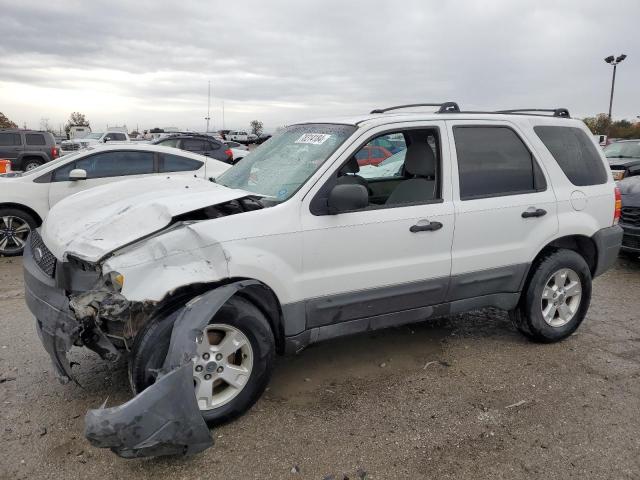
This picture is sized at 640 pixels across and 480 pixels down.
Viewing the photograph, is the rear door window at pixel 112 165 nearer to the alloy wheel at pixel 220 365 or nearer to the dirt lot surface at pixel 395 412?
the dirt lot surface at pixel 395 412

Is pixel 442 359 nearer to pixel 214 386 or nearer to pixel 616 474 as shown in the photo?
pixel 616 474

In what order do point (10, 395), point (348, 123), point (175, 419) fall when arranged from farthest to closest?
point (348, 123) < point (10, 395) < point (175, 419)

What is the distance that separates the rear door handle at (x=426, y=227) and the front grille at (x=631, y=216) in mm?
4633

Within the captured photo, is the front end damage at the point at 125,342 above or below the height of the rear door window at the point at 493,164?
below

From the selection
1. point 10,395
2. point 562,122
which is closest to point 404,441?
point 10,395

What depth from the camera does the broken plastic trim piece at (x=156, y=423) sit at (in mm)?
2551

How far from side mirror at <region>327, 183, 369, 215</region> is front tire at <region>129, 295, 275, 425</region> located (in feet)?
2.67

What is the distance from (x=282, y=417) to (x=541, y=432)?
62.6 inches

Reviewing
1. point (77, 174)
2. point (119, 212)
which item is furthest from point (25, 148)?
point (119, 212)

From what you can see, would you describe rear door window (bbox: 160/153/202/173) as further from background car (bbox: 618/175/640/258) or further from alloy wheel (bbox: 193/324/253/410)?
background car (bbox: 618/175/640/258)

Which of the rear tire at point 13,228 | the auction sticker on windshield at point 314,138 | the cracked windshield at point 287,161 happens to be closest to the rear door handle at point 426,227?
the cracked windshield at point 287,161

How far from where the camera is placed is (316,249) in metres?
3.39

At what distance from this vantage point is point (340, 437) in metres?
3.12

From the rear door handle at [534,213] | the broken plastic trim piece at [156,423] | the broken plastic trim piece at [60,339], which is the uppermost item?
the rear door handle at [534,213]
